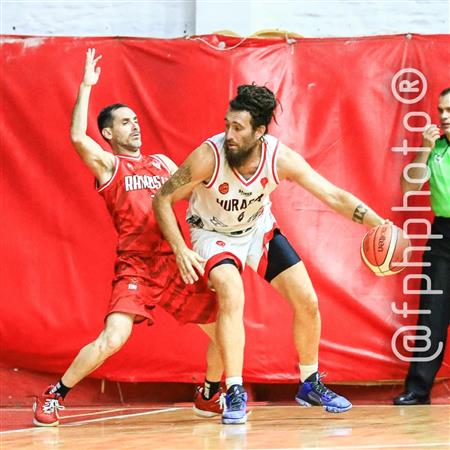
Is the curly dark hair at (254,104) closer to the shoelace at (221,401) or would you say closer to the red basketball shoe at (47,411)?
the shoelace at (221,401)

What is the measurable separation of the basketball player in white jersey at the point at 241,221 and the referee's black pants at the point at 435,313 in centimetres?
A: 123

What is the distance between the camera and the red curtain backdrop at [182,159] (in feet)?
26.7

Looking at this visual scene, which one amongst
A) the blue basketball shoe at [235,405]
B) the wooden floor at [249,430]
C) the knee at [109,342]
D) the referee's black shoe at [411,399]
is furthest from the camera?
the referee's black shoe at [411,399]

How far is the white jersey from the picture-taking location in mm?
6707

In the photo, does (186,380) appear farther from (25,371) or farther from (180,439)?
(180,439)

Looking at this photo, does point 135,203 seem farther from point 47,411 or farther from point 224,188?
point 47,411

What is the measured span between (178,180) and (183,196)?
5.3 inches

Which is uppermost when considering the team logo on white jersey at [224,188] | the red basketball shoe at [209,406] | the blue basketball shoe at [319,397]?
the team logo on white jersey at [224,188]

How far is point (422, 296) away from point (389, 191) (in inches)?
28.8

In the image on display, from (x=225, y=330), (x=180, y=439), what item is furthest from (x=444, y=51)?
(x=180, y=439)

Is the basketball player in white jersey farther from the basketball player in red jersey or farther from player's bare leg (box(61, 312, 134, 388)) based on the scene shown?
player's bare leg (box(61, 312, 134, 388))

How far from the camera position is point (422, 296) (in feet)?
26.6

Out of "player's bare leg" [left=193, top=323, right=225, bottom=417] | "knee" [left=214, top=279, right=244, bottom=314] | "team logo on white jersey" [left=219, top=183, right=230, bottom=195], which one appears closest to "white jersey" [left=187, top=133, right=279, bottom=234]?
"team logo on white jersey" [left=219, top=183, right=230, bottom=195]

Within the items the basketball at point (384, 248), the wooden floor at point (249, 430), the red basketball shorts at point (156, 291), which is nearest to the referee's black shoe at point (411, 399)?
the wooden floor at point (249, 430)
